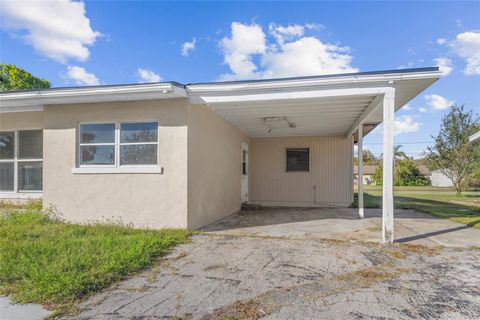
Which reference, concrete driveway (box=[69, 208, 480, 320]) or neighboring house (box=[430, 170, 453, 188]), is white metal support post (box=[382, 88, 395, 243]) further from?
neighboring house (box=[430, 170, 453, 188])

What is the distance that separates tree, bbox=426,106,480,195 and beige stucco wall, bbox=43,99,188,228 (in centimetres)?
1999

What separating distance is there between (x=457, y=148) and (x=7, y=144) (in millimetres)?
23486

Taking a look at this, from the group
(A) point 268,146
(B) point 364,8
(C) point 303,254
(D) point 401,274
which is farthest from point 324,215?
(B) point 364,8

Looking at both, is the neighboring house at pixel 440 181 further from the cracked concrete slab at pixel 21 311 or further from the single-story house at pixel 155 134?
the cracked concrete slab at pixel 21 311

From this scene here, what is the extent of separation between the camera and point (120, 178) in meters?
6.34

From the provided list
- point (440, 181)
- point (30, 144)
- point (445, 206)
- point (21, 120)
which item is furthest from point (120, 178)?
point (440, 181)

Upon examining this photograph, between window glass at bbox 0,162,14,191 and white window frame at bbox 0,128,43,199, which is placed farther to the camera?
window glass at bbox 0,162,14,191

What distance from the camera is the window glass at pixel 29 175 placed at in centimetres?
789

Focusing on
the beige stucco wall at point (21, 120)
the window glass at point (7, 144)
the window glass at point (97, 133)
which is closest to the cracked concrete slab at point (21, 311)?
the window glass at point (97, 133)

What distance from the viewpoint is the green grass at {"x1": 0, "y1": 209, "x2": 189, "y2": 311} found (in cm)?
314

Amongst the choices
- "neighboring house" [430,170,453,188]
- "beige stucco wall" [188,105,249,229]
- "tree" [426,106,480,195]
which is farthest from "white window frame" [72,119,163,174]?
"neighboring house" [430,170,453,188]

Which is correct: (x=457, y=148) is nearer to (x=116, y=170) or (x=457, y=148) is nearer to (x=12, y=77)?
(x=116, y=170)

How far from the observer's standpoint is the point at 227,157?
885 centimetres

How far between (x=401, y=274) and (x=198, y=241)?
331cm
